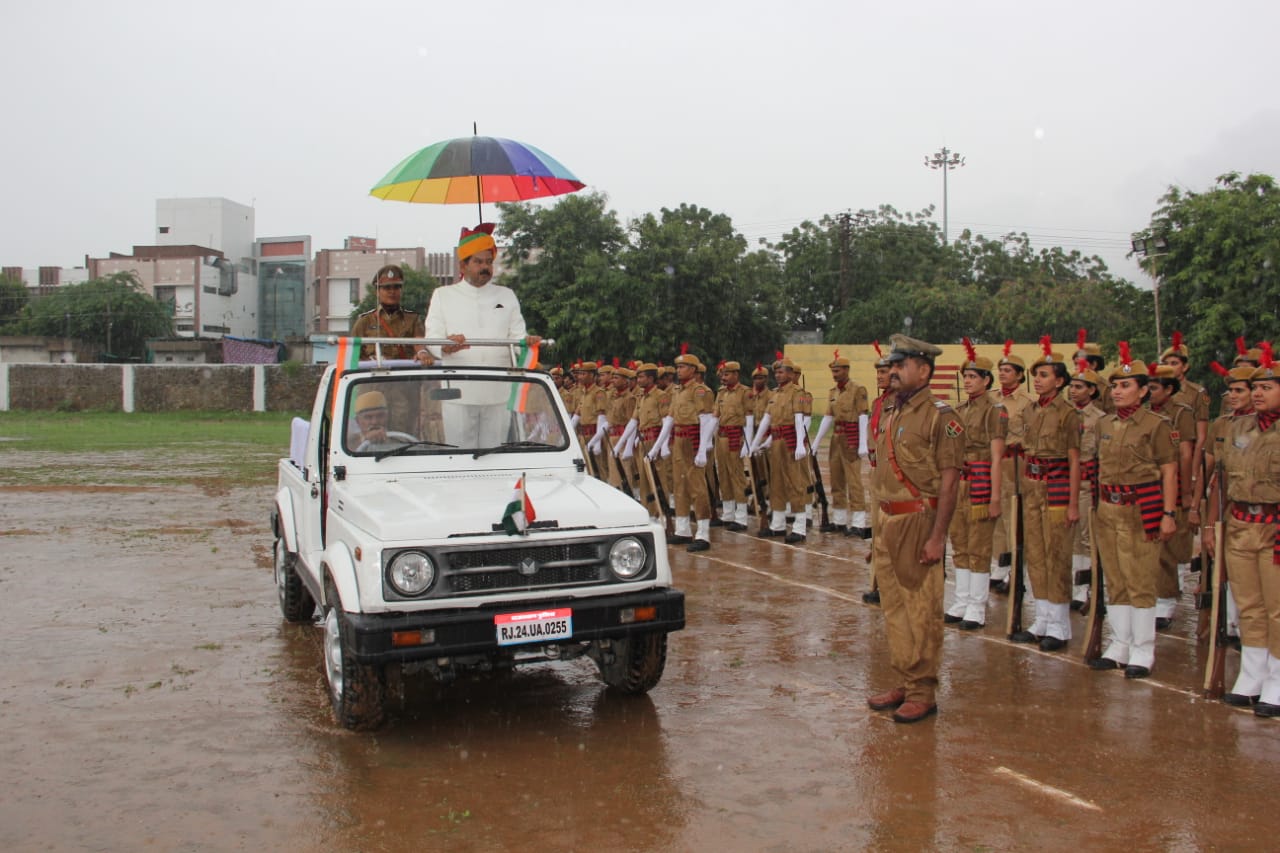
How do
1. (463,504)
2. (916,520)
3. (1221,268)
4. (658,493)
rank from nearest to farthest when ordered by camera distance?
(463,504) < (916,520) < (658,493) < (1221,268)

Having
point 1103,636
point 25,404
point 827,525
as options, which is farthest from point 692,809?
point 25,404

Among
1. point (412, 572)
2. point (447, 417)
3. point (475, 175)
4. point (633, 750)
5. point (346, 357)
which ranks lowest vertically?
point (633, 750)

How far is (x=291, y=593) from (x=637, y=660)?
A: 3.24 metres

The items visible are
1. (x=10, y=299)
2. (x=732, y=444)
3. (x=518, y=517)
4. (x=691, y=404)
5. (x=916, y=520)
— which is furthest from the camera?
(x=10, y=299)

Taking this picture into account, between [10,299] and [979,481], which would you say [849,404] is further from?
[10,299]

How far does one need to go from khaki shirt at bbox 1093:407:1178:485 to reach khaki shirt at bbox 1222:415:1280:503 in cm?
39

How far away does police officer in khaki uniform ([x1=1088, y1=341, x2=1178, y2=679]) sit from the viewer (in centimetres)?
660

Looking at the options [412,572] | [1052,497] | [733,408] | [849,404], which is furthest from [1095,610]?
[733,408]

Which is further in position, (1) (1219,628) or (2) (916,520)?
(1) (1219,628)

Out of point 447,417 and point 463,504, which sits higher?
point 447,417

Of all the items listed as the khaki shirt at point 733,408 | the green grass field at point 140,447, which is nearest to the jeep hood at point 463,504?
the khaki shirt at point 733,408

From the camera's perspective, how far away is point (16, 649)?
7.38 m

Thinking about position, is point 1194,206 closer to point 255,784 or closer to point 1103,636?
point 1103,636

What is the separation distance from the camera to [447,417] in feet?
21.5
